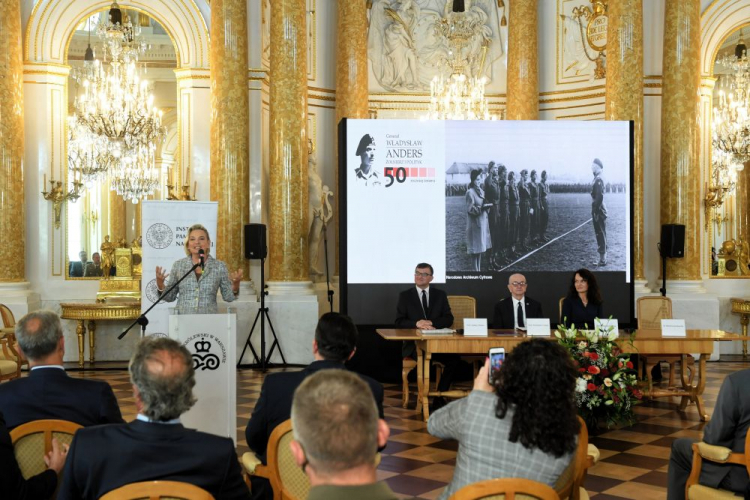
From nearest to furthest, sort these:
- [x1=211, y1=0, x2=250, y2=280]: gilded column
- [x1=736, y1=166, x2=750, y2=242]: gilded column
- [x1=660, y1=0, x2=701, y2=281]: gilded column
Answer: [x1=211, y1=0, x2=250, y2=280]: gilded column, [x1=660, y1=0, x2=701, y2=281]: gilded column, [x1=736, y1=166, x2=750, y2=242]: gilded column

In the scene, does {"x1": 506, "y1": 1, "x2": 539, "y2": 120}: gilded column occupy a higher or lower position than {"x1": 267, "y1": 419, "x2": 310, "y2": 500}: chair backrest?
higher

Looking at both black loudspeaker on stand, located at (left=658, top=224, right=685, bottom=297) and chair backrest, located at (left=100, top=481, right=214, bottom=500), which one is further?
black loudspeaker on stand, located at (left=658, top=224, right=685, bottom=297)

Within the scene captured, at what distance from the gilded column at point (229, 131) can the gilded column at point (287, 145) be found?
372mm

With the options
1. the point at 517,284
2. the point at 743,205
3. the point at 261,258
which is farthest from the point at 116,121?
the point at 743,205

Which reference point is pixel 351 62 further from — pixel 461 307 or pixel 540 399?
pixel 540 399

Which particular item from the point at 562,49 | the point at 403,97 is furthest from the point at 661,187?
the point at 403,97

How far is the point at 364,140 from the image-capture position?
9.92m

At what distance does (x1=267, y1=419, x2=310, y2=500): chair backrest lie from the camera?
3459mm

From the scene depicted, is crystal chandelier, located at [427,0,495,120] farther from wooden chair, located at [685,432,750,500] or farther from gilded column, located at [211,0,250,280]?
wooden chair, located at [685,432,750,500]

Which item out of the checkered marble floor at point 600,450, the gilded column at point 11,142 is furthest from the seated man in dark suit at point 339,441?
the gilded column at point 11,142

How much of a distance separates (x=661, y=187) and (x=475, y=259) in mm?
3127

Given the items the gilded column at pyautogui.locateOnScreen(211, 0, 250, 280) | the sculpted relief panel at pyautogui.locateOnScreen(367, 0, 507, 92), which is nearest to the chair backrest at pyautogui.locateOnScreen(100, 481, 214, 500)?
the gilded column at pyautogui.locateOnScreen(211, 0, 250, 280)

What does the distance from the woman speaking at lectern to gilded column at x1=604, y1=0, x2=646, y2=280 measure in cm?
650

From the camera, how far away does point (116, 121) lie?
10477 millimetres
